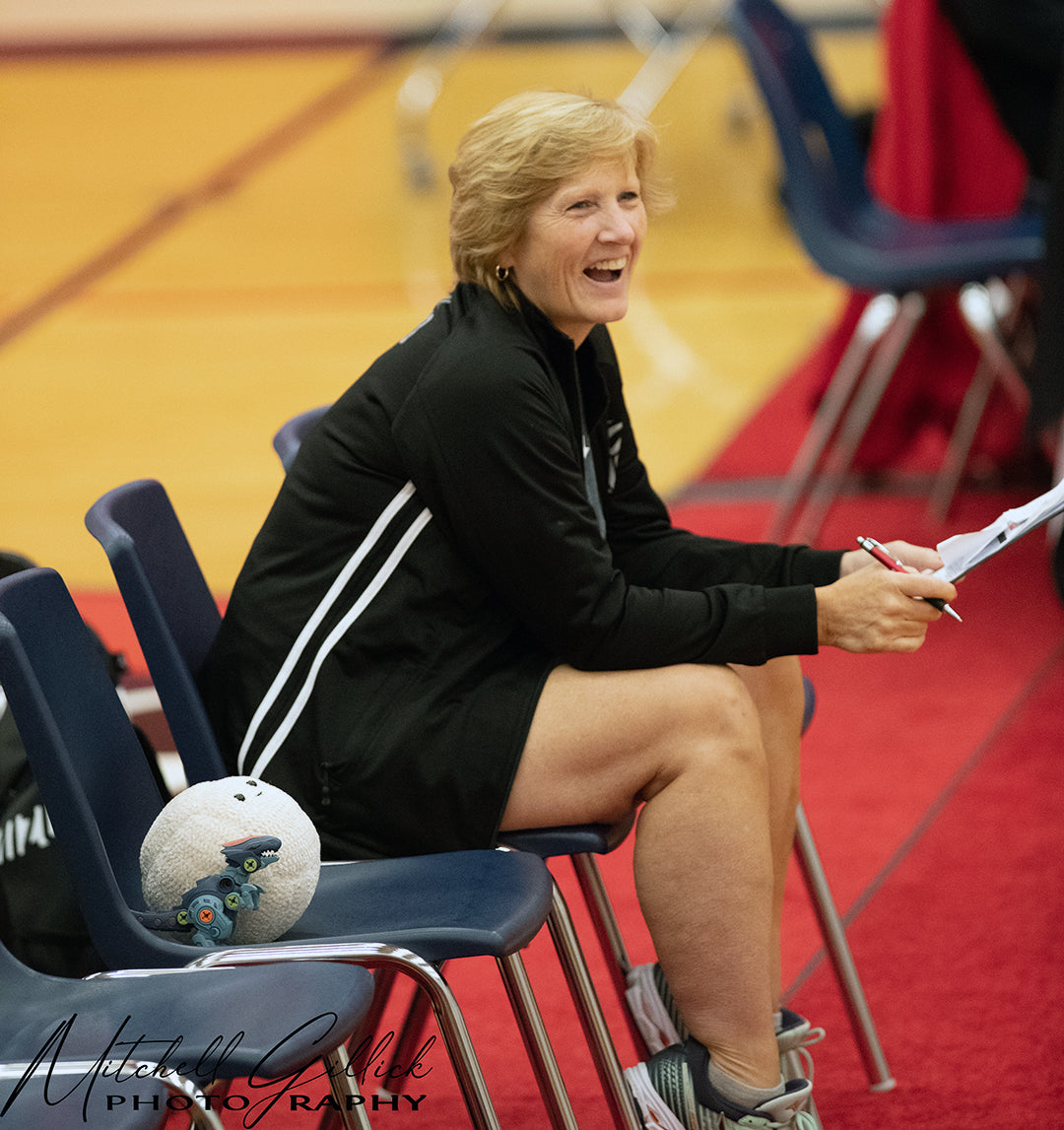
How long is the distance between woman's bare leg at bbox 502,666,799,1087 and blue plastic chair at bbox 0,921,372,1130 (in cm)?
37

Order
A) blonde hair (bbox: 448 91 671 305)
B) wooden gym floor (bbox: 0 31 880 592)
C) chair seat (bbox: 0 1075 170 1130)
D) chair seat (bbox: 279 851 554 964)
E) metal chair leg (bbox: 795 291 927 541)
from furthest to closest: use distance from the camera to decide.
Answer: wooden gym floor (bbox: 0 31 880 592)
metal chair leg (bbox: 795 291 927 541)
blonde hair (bbox: 448 91 671 305)
chair seat (bbox: 279 851 554 964)
chair seat (bbox: 0 1075 170 1130)

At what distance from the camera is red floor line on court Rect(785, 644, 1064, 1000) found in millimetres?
2211

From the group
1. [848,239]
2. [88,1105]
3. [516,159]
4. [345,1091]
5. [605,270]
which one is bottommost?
Result: [345,1091]

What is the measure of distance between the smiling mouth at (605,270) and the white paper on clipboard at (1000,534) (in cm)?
45

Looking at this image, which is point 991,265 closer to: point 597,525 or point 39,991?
point 597,525

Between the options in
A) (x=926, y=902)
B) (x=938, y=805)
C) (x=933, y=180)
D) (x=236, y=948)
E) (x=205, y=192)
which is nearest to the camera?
(x=236, y=948)

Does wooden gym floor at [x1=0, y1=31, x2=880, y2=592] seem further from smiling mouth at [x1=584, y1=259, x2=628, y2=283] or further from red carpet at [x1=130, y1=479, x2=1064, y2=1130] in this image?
smiling mouth at [x1=584, y1=259, x2=628, y2=283]

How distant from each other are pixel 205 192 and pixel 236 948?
789cm

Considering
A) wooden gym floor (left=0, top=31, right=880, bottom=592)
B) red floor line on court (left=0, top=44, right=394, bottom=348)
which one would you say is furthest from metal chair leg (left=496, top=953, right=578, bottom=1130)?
red floor line on court (left=0, top=44, right=394, bottom=348)

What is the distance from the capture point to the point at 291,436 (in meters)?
1.90

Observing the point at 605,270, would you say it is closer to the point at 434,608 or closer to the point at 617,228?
the point at 617,228

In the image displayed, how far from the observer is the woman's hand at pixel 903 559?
1.74m

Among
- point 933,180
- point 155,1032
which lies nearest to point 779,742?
point 155,1032

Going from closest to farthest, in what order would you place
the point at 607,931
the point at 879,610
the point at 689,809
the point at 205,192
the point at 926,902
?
1. the point at 689,809
2. the point at 879,610
3. the point at 607,931
4. the point at 926,902
5. the point at 205,192
